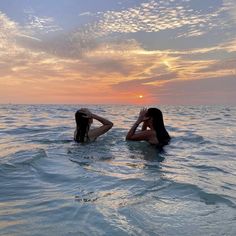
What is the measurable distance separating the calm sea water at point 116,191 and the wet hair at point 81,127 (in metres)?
0.64

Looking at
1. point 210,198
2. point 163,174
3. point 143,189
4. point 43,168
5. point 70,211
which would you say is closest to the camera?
point 70,211

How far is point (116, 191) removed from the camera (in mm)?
4660

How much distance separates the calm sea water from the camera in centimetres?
348

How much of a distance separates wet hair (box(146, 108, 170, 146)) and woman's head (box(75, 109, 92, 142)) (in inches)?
61.8

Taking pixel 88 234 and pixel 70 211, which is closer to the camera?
pixel 88 234

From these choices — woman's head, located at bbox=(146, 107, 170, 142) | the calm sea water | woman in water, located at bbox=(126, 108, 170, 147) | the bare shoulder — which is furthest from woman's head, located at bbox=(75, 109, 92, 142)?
woman's head, located at bbox=(146, 107, 170, 142)

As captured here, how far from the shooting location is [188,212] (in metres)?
3.86

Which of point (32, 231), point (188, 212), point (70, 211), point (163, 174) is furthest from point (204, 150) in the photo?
point (32, 231)

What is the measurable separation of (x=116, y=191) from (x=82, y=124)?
419 centimetres

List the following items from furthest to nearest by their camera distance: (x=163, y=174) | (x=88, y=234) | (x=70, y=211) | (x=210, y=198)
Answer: (x=163, y=174), (x=210, y=198), (x=70, y=211), (x=88, y=234)

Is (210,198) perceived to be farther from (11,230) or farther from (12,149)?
(12,149)

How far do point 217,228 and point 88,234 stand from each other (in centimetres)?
129

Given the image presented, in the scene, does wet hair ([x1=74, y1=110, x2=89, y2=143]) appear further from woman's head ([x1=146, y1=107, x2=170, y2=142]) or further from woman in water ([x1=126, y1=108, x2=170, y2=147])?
woman's head ([x1=146, y1=107, x2=170, y2=142])

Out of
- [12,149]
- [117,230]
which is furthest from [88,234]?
[12,149]
